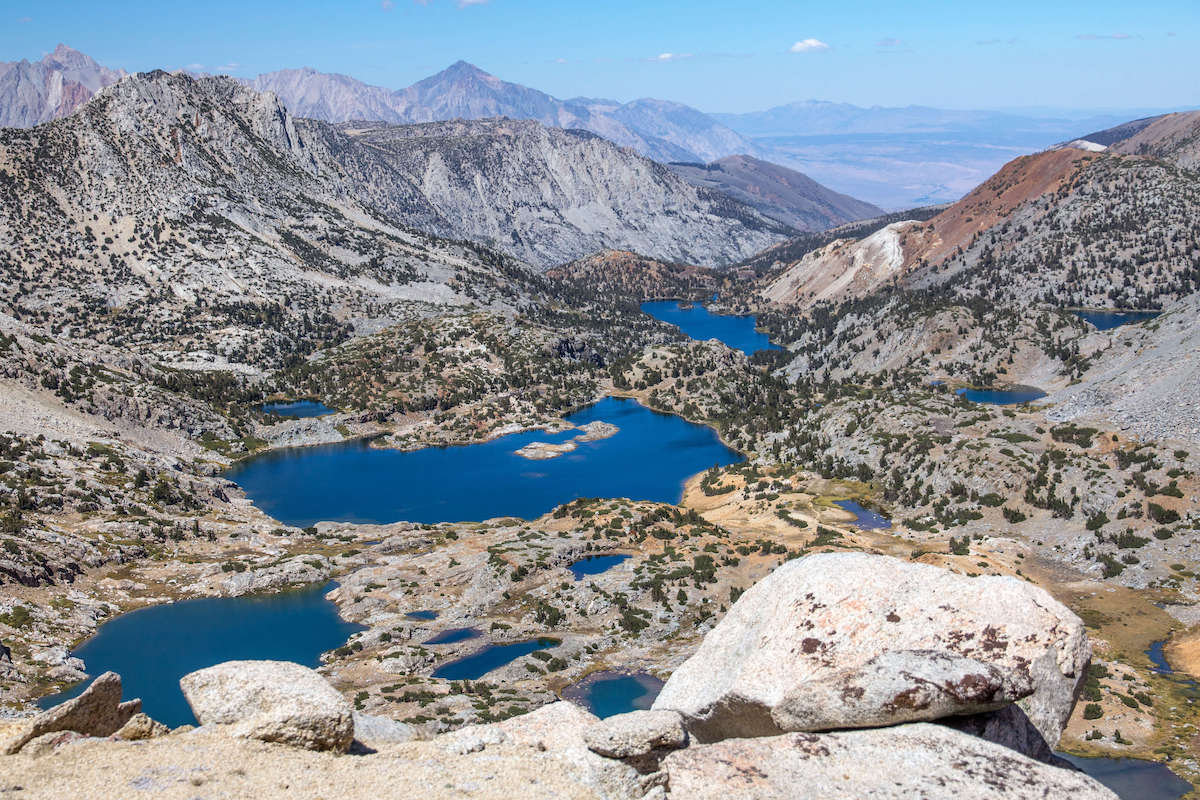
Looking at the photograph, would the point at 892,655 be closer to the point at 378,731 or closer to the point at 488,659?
the point at 378,731

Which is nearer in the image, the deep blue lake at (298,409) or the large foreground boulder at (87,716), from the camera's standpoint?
the large foreground boulder at (87,716)

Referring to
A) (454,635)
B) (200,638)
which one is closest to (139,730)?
(454,635)

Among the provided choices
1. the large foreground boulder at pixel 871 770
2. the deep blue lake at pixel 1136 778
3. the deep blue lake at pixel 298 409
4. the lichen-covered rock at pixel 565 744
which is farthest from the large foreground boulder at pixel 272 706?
the deep blue lake at pixel 298 409

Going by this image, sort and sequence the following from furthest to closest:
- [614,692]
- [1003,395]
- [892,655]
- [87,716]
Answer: [1003,395] < [614,692] < [87,716] < [892,655]

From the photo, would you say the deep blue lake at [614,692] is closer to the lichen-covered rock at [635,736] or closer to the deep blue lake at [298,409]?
the lichen-covered rock at [635,736]

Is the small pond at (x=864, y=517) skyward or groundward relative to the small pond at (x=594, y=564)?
groundward

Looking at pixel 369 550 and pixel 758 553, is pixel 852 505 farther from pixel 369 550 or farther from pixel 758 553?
pixel 369 550
